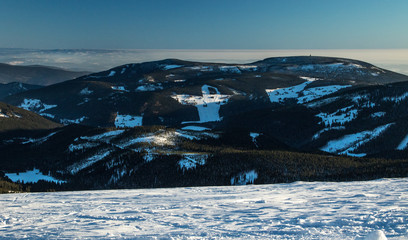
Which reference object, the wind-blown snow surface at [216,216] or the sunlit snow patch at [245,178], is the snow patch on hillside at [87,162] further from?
the wind-blown snow surface at [216,216]

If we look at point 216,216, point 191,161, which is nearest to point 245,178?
point 191,161

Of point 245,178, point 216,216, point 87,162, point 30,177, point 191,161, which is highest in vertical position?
point 216,216

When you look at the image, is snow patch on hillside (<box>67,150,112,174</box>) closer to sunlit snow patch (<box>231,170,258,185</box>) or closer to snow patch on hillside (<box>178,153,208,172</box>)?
snow patch on hillside (<box>178,153,208,172</box>)

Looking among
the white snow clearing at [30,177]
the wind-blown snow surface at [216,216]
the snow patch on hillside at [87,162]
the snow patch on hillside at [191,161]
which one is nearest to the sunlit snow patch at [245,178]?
the snow patch on hillside at [191,161]

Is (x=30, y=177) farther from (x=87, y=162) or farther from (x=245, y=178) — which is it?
(x=245, y=178)

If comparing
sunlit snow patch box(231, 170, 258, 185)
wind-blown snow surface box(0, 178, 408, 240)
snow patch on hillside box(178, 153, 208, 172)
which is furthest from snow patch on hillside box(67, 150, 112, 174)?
wind-blown snow surface box(0, 178, 408, 240)

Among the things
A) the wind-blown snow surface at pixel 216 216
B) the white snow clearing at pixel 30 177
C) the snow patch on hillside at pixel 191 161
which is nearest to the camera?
the wind-blown snow surface at pixel 216 216
